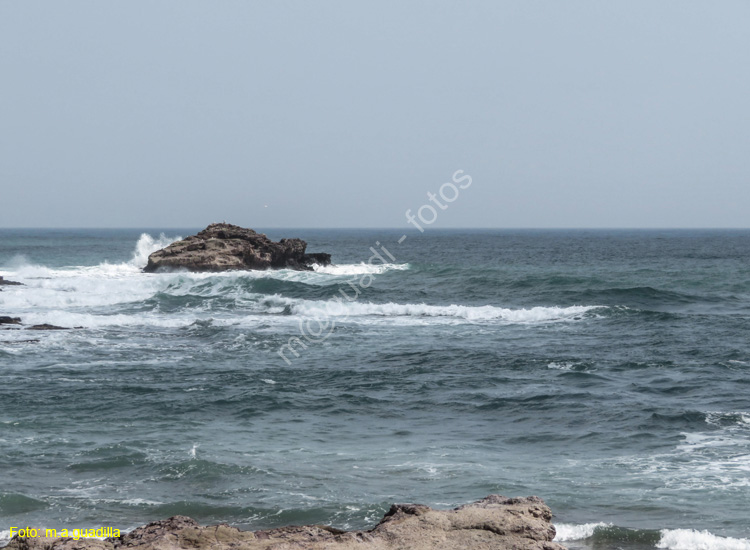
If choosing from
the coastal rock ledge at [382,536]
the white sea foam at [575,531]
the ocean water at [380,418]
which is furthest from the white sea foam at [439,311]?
the coastal rock ledge at [382,536]

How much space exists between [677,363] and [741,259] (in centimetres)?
5132

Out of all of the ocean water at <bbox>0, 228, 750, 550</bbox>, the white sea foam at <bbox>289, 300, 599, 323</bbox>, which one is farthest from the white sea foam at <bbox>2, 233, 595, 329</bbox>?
the ocean water at <bbox>0, 228, 750, 550</bbox>

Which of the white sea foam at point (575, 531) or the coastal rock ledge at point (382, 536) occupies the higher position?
the coastal rock ledge at point (382, 536)

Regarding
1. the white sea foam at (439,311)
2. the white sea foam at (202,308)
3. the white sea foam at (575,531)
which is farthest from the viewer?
the white sea foam at (439,311)

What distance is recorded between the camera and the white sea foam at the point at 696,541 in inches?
296

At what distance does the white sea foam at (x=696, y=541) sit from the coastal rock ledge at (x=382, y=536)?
2248 millimetres

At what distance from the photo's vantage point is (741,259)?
63.0m

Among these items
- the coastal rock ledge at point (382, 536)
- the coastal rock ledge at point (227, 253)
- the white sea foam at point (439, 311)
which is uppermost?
the coastal rock ledge at point (227, 253)

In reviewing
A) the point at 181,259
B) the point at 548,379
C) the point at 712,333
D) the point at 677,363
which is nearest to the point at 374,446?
the point at 548,379

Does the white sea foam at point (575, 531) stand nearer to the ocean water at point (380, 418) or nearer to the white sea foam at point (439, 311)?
the ocean water at point (380, 418)

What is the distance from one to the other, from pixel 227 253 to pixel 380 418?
106 ft

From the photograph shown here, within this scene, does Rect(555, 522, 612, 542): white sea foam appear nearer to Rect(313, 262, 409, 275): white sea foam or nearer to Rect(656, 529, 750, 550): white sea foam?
Rect(656, 529, 750, 550): white sea foam

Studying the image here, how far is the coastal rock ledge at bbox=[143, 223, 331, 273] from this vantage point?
4347 centimetres

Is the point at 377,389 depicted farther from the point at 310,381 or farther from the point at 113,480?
the point at 113,480
